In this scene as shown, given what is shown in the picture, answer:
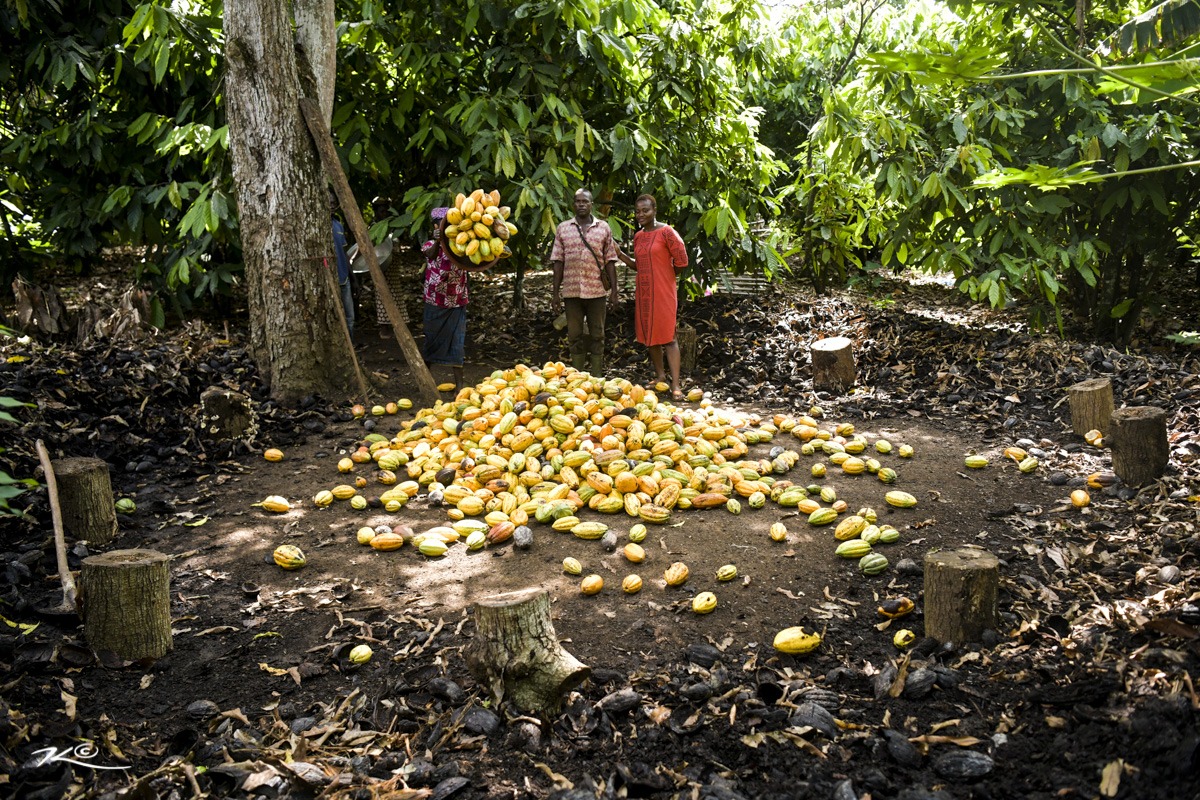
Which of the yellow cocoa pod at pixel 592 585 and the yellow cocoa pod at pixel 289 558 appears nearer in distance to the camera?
the yellow cocoa pod at pixel 592 585

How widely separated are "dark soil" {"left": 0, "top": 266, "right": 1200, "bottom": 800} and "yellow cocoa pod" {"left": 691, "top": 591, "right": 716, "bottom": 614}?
0.05 meters

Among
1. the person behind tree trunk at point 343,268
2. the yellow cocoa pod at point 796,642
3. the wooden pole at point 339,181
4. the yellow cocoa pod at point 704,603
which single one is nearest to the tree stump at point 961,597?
the yellow cocoa pod at point 796,642

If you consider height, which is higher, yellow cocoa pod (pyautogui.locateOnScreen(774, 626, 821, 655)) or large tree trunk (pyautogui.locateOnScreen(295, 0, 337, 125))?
large tree trunk (pyautogui.locateOnScreen(295, 0, 337, 125))

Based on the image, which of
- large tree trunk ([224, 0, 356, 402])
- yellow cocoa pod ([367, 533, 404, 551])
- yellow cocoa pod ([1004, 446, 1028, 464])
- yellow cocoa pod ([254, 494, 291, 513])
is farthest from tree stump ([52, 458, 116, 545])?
yellow cocoa pod ([1004, 446, 1028, 464])

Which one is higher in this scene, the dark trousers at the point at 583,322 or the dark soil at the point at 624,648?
the dark trousers at the point at 583,322

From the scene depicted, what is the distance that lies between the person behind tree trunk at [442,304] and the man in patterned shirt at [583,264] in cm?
68

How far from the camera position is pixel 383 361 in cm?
689

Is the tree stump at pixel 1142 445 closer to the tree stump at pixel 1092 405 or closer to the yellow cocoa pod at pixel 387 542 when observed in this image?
the tree stump at pixel 1092 405

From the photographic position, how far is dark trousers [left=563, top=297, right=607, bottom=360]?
20.0ft

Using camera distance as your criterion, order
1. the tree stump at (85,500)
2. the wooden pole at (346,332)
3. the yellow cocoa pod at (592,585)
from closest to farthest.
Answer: the yellow cocoa pod at (592,585)
the tree stump at (85,500)
the wooden pole at (346,332)

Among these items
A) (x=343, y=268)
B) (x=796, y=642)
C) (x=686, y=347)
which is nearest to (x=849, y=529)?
(x=796, y=642)

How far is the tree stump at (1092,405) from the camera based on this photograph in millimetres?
4785

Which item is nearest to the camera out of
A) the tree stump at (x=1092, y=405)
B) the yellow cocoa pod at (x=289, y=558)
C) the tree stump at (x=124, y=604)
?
the tree stump at (x=124, y=604)

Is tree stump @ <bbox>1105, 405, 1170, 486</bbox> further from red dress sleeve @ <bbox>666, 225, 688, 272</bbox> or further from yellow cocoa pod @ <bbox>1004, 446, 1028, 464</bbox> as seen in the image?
red dress sleeve @ <bbox>666, 225, 688, 272</bbox>
